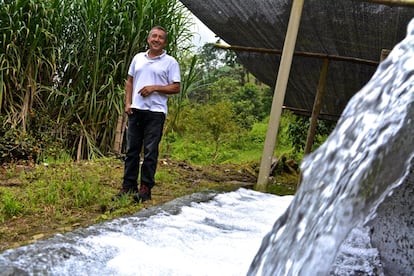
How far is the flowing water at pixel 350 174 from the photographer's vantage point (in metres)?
1.36

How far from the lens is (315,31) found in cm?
482

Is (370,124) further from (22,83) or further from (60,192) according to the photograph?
(22,83)

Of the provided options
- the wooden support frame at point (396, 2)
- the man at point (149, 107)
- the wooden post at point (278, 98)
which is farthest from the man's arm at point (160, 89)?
the wooden support frame at point (396, 2)

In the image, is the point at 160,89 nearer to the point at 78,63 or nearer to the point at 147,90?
the point at 147,90

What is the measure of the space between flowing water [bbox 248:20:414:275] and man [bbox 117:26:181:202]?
6.67ft

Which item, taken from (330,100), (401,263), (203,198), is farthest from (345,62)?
(401,263)

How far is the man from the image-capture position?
3.70 meters

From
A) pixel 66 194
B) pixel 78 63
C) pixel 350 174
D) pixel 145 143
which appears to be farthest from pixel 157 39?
pixel 78 63

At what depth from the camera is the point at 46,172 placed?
4.57 meters

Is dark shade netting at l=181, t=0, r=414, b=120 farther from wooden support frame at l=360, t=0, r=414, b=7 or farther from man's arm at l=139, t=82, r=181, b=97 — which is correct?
man's arm at l=139, t=82, r=181, b=97

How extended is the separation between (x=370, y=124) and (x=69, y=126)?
5.04 m

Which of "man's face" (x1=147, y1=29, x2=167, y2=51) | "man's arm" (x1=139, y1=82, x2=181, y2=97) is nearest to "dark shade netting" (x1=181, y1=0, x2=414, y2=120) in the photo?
"man's face" (x1=147, y1=29, x2=167, y2=51)

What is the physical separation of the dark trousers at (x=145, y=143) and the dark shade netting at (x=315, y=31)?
1473 millimetres

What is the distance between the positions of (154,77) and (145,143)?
1.45ft
